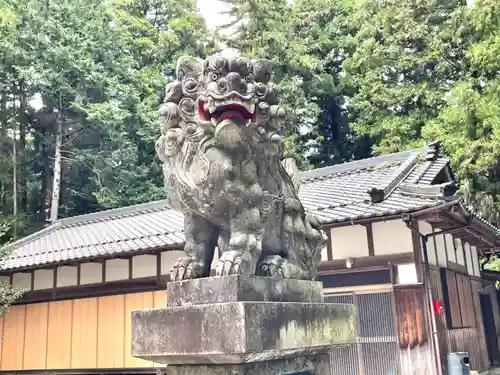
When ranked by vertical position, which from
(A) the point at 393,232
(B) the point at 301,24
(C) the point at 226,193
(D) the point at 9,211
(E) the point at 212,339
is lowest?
(E) the point at 212,339

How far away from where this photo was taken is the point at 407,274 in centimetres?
980

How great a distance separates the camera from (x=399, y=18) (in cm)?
2170

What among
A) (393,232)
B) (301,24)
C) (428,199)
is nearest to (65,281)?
(393,232)

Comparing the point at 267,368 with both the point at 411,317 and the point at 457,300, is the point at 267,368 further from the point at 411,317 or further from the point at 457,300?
the point at 457,300

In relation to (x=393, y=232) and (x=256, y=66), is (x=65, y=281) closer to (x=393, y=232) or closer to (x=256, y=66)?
(x=393, y=232)

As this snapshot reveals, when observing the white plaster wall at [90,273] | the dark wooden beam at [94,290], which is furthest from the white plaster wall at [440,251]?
the white plaster wall at [90,273]

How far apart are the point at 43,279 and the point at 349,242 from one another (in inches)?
365

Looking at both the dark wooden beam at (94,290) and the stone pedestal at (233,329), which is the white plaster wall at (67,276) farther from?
the stone pedestal at (233,329)

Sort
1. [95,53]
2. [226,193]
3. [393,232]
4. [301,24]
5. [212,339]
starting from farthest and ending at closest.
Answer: [301,24], [95,53], [393,232], [226,193], [212,339]

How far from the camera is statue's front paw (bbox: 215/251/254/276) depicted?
3.47 metres

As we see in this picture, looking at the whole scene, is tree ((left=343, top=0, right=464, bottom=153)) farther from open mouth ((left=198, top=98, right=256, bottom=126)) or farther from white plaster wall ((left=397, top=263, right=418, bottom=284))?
open mouth ((left=198, top=98, right=256, bottom=126))

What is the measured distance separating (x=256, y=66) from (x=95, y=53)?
70.4 feet

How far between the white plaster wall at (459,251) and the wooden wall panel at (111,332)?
897cm

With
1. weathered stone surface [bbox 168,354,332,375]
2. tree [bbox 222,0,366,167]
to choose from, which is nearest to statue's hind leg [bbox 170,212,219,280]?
weathered stone surface [bbox 168,354,332,375]
